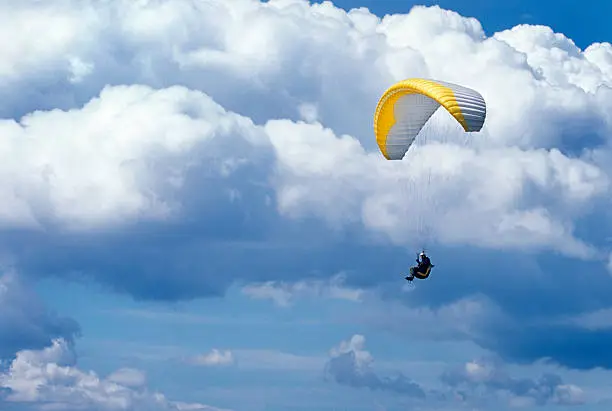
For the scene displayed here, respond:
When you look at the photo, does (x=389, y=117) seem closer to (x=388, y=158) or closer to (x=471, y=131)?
(x=388, y=158)

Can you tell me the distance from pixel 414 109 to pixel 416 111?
1.13 ft

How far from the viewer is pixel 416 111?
486 ft

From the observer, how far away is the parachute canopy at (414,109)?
442ft

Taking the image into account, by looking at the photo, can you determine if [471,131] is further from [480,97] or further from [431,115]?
[431,115]

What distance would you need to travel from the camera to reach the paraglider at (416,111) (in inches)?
5305

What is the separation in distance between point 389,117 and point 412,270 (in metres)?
13.8

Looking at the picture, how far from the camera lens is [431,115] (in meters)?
149

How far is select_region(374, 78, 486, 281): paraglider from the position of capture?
135 m

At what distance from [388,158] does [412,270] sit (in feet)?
38.8

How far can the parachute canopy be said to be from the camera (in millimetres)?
134750

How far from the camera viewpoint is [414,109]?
486 feet

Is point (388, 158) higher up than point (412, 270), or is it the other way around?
point (388, 158)

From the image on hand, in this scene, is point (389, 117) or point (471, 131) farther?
point (389, 117)

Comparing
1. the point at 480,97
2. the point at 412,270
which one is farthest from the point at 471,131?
the point at 412,270
